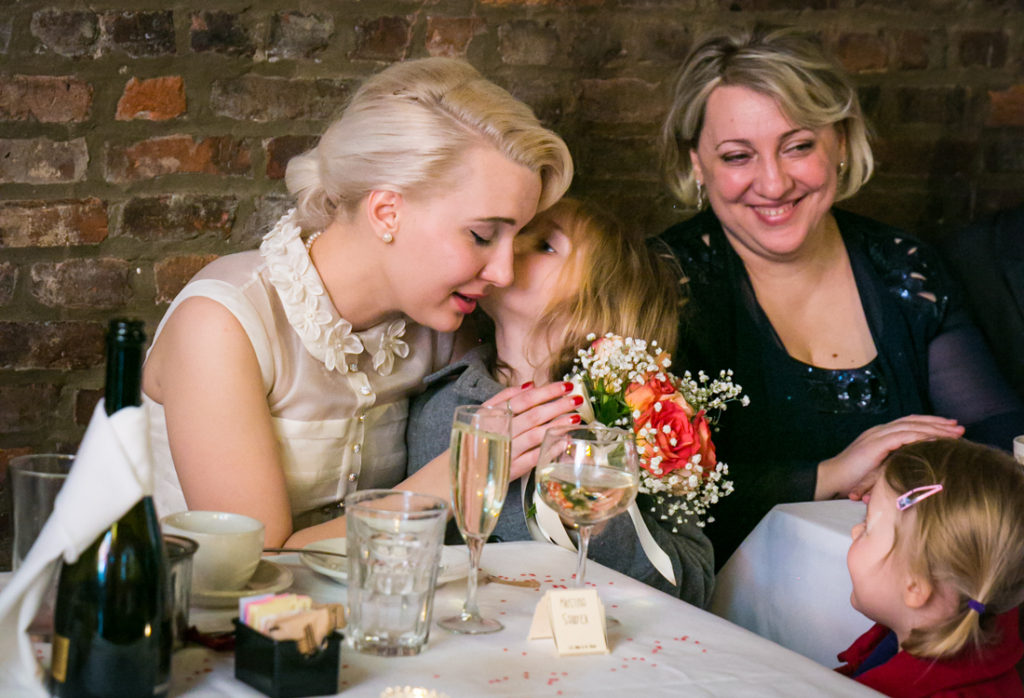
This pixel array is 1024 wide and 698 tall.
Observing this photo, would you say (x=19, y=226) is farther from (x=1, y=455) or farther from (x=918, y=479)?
(x=918, y=479)

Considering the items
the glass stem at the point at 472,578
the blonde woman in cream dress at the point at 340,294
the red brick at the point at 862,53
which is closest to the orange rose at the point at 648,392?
the blonde woman in cream dress at the point at 340,294

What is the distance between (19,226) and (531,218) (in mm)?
1014

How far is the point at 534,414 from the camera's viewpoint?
1512mm

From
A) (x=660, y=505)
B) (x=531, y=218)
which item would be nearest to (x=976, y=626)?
(x=660, y=505)

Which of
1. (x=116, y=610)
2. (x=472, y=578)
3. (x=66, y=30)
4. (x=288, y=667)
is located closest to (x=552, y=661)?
(x=472, y=578)

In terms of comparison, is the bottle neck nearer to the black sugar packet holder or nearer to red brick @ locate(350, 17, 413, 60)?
the black sugar packet holder

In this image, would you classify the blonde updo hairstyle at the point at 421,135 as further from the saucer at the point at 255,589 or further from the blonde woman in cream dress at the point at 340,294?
the saucer at the point at 255,589

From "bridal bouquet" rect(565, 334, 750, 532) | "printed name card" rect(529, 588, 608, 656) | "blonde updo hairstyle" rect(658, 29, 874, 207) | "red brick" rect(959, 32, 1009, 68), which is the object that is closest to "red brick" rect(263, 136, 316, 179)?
"blonde updo hairstyle" rect(658, 29, 874, 207)

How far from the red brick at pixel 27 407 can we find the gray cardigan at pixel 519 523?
2.42 feet

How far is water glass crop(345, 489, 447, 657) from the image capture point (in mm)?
932

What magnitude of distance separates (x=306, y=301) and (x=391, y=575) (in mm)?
866

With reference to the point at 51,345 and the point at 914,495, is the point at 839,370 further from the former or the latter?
the point at 51,345

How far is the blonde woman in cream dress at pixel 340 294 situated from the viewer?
5.21 ft

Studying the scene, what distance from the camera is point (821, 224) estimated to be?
7.73 feet
